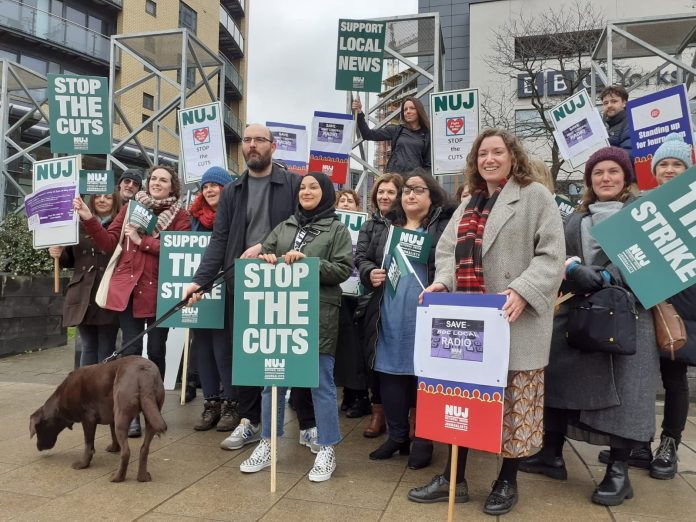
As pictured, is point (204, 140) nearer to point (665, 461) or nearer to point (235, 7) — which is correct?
point (665, 461)

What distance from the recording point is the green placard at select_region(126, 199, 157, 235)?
454cm

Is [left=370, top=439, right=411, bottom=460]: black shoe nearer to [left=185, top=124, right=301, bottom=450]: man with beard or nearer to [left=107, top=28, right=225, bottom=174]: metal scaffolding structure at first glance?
[left=185, top=124, right=301, bottom=450]: man with beard

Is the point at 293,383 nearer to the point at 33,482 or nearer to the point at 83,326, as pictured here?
the point at 33,482

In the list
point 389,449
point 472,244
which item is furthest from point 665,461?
point 472,244

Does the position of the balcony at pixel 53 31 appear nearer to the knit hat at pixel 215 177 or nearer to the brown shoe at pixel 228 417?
the knit hat at pixel 215 177

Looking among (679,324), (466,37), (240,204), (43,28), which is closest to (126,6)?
(43,28)

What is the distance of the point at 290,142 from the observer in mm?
8398

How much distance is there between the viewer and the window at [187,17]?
3157cm

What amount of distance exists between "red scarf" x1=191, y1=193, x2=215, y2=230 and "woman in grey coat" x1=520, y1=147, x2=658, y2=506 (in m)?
2.88

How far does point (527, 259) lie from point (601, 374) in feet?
2.86

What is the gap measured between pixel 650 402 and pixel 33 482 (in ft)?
12.0

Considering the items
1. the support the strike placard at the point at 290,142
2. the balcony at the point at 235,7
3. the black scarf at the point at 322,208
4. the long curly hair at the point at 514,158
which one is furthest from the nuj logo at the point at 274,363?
the balcony at the point at 235,7

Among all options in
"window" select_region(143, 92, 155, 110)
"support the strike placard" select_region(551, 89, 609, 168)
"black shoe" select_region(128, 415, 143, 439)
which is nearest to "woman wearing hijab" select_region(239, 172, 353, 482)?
"black shoe" select_region(128, 415, 143, 439)

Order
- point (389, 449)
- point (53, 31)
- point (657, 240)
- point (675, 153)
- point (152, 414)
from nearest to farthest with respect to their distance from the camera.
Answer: point (657, 240), point (152, 414), point (675, 153), point (389, 449), point (53, 31)
